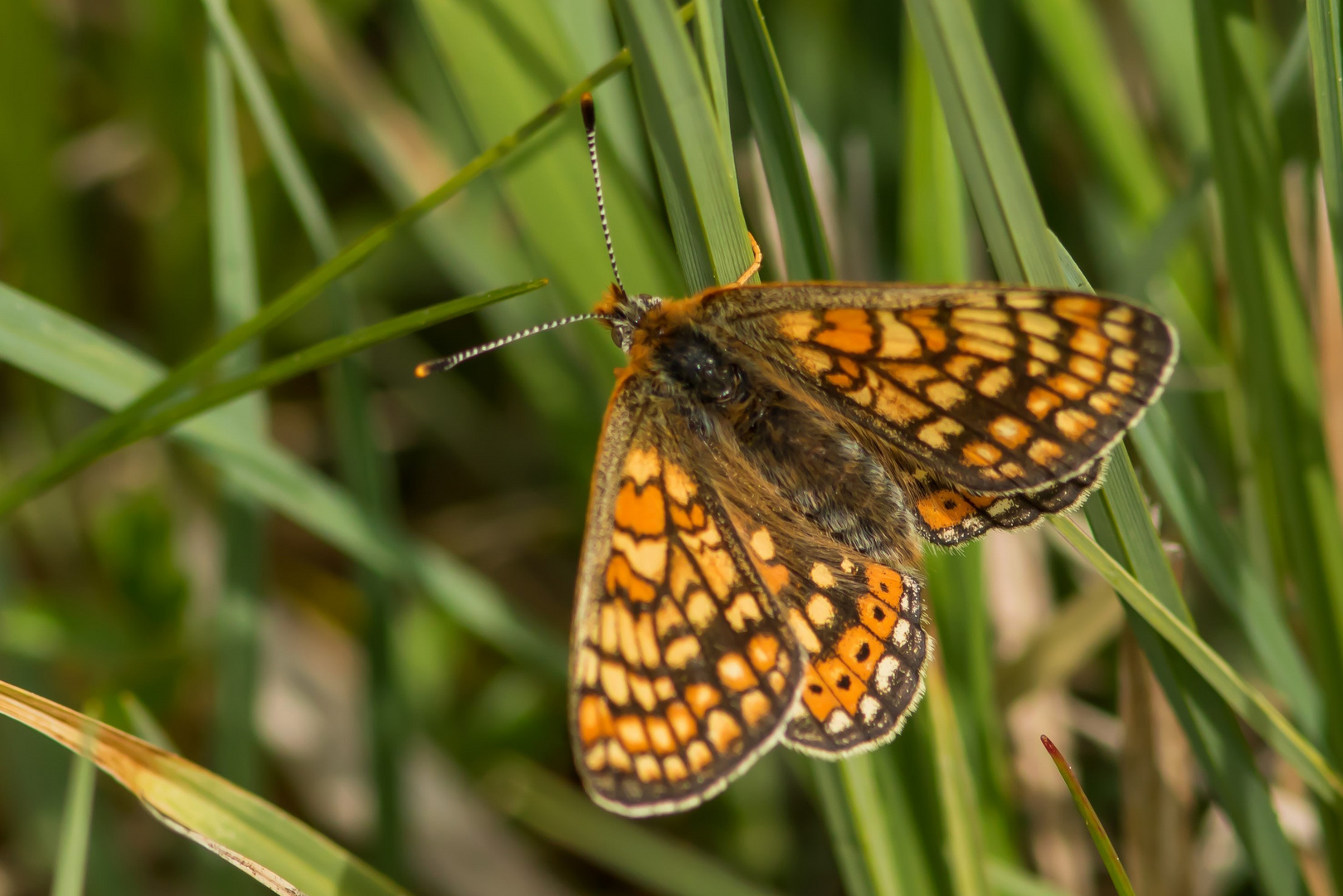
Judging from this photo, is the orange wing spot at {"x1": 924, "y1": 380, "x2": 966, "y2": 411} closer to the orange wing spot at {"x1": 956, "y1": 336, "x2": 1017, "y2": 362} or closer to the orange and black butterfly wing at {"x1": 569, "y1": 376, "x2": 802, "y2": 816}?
the orange wing spot at {"x1": 956, "y1": 336, "x2": 1017, "y2": 362}

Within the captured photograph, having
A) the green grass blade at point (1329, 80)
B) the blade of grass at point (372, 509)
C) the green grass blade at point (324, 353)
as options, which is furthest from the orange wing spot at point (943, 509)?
the blade of grass at point (372, 509)

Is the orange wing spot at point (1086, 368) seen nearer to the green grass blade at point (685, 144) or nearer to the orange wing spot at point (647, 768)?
the green grass blade at point (685, 144)

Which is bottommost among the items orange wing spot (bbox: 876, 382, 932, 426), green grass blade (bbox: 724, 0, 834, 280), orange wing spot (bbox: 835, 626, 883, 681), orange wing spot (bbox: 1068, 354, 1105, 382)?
orange wing spot (bbox: 835, 626, 883, 681)

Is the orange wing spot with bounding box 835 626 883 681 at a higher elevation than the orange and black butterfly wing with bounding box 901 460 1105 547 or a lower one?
lower

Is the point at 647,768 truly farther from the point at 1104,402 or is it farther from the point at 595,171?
the point at 595,171

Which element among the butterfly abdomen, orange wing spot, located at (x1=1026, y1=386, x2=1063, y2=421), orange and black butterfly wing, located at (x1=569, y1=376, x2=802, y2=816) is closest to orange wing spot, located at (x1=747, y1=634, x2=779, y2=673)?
orange and black butterfly wing, located at (x1=569, y1=376, x2=802, y2=816)

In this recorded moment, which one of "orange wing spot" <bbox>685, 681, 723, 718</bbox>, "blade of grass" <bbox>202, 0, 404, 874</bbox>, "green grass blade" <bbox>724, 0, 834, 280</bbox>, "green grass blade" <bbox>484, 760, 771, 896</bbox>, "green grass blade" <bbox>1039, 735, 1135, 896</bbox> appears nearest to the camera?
"green grass blade" <bbox>1039, 735, 1135, 896</bbox>

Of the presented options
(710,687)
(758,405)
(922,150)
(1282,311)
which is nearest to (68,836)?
(710,687)

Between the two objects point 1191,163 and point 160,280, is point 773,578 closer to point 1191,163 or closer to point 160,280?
point 1191,163
